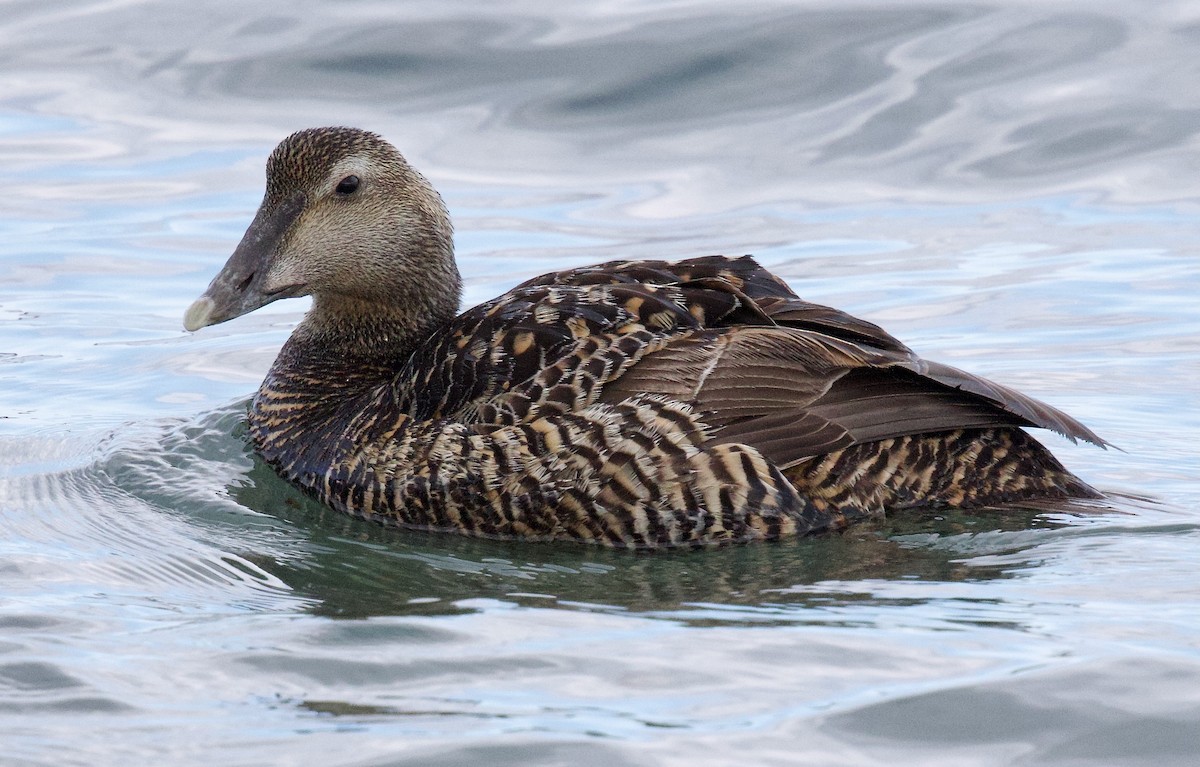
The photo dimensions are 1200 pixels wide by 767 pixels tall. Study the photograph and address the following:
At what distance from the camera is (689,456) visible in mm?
5723

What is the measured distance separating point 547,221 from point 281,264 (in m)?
4.74

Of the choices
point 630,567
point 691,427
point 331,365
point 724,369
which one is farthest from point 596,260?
point 630,567

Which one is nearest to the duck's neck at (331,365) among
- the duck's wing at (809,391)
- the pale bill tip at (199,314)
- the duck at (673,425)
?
the duck at (673,425)

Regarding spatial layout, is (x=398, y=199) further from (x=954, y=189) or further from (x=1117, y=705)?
(x=954, y=189)

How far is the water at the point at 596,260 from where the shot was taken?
437cm

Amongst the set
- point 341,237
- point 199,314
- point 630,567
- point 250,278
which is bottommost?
point 630,567

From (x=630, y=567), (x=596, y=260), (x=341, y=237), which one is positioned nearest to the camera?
(x=630, y=567)

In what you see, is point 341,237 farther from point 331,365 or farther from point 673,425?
point 673,425

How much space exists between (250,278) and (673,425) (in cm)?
191

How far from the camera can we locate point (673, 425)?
5738 mm

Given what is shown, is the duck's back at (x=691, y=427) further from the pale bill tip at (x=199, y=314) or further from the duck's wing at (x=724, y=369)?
the pale bill tip at (x=199, y=314)

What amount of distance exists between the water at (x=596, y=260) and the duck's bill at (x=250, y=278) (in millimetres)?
661

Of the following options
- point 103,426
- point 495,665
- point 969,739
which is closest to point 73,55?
point 103,426

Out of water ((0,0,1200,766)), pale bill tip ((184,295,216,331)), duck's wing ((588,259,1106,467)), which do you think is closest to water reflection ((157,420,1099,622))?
water ((0,0,1200,766))
